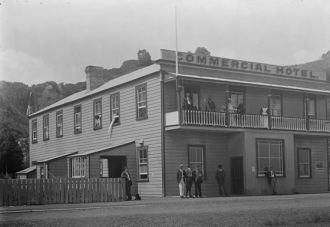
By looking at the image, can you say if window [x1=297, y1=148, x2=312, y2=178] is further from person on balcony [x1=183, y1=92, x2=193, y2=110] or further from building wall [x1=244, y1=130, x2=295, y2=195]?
person on balcony [x1=183, y1=92, x2=193, y2=110]

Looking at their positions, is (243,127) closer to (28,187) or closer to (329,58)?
(28,187)

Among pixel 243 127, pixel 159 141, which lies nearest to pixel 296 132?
pixel 243 127

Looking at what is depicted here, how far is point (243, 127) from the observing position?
30.3 meters

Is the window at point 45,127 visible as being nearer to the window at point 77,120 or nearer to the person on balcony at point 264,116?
the window at point 77,120

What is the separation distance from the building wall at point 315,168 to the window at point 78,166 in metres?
12.8

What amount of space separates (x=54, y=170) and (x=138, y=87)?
9.28m

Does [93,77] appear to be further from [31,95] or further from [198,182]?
[31,95]

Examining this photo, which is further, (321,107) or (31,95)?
(31,95)

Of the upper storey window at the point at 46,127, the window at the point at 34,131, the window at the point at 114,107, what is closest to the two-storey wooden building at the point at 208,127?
the window at the point at 114,107

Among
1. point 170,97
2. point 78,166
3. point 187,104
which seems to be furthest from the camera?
point 78,166

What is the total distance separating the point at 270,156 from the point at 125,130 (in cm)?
838

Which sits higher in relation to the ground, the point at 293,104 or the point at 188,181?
the point at 293,104

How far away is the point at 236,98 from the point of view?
3241 centimetres

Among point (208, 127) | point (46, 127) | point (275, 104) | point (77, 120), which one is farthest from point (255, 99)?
point (46, 127)
